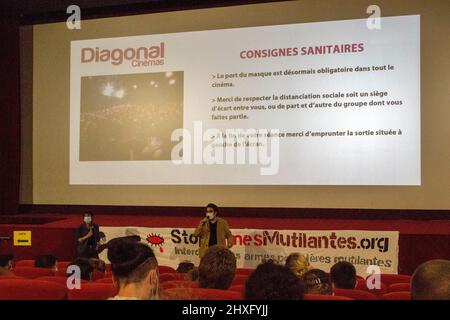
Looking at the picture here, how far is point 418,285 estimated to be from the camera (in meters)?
1.88

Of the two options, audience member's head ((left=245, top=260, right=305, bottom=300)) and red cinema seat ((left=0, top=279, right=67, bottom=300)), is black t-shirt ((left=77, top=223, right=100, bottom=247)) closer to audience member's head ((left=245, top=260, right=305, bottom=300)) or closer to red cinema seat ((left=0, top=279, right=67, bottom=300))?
red cinema seat ((left=0, top=279, right=67, bottom=300))

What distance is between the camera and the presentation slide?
6.06 metres

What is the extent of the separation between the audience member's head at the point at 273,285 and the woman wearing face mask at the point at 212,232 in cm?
384

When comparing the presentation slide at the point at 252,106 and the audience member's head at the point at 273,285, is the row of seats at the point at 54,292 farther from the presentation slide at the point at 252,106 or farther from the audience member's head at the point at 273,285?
the presentation slide at the point at 252,106

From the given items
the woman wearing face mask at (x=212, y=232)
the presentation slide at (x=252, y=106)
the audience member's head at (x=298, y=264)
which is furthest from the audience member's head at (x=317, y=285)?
the presentation slide at (x=252, y=106)

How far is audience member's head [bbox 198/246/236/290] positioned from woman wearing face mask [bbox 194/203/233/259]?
3157mm

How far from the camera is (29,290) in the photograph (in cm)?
238

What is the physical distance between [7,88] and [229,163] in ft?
12.4

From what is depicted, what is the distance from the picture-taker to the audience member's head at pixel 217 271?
2.39m

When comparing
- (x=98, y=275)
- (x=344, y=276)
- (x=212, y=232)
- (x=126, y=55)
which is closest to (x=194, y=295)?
(x=344, y=276)

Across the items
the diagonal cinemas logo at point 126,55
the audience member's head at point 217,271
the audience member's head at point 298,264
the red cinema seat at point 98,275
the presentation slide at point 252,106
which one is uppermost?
the diagonal cinemas logo at point 126,55

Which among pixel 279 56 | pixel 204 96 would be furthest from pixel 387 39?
pixel 204 96

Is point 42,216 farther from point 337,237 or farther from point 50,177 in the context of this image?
point 337,237

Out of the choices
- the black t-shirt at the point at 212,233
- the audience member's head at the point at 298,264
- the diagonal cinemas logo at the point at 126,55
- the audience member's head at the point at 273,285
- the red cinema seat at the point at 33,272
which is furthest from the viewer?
the diagonal cinemas logo at the point at 126,55
